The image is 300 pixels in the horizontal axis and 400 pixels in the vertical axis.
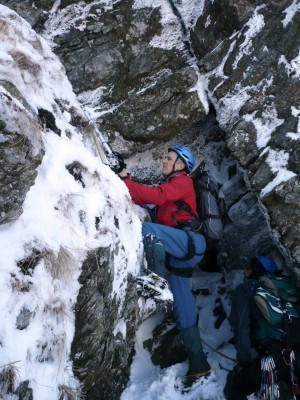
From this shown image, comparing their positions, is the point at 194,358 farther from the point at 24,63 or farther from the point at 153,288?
the point at 24,63

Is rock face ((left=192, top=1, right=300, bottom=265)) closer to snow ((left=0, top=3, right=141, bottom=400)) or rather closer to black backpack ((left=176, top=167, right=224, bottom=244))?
black backpack ((left=176, top=167, right=224, bottom=244))

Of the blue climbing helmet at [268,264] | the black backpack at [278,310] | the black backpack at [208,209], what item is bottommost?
the black backpack at [278,310]

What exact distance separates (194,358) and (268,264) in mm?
2046

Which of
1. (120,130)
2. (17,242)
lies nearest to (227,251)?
(120,130)

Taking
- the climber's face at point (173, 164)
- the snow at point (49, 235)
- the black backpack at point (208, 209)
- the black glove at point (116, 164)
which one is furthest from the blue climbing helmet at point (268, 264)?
the black glove at point (116, 164)

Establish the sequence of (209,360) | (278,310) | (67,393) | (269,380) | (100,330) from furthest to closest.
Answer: (209,360), (278,310), (269,380), (100,330), (67,393)

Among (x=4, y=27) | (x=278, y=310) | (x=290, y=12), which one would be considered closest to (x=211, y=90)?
(x=290, y=12)

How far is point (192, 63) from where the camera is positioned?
7453 mm

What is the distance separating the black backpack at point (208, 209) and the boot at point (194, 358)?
65.4 inches

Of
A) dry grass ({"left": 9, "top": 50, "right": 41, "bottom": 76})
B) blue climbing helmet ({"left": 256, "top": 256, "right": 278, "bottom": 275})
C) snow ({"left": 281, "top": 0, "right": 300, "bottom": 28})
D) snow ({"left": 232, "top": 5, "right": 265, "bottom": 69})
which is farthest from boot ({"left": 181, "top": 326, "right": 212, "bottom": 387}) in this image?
snow ({"left": 281, "top": 0, "right": 300, "bottom": 28})

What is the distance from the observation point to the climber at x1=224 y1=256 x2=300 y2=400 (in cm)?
536

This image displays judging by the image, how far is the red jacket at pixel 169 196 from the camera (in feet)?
19.9

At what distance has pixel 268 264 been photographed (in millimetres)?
6422

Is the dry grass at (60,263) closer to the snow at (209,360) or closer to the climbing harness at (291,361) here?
the snow at (209,360)
